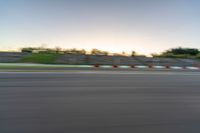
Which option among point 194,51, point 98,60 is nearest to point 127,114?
point 98,60

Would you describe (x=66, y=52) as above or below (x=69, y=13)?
below

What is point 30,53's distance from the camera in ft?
112

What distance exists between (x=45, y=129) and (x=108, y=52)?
Answer: 104ft

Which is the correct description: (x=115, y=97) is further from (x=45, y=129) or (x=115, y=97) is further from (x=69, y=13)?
(x=69, y=13)

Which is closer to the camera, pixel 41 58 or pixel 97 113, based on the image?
pixel 97 113

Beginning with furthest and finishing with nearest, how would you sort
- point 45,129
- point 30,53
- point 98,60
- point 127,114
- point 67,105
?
point 30,53 < point 98,60 < point 67,105 < point 127,114 < point 45,129

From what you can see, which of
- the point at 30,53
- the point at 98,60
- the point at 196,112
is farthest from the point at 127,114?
the point at 30,53

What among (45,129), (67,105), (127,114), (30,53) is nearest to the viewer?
(45,129)

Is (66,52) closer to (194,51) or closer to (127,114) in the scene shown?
(194,51)

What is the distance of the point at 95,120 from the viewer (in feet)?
15.0

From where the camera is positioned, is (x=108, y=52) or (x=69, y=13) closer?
(x=69, y=13)

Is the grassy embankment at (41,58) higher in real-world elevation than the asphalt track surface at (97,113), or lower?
lower

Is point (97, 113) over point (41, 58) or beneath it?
over

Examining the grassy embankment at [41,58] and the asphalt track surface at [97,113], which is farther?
the grassy embankment at [41,58]
